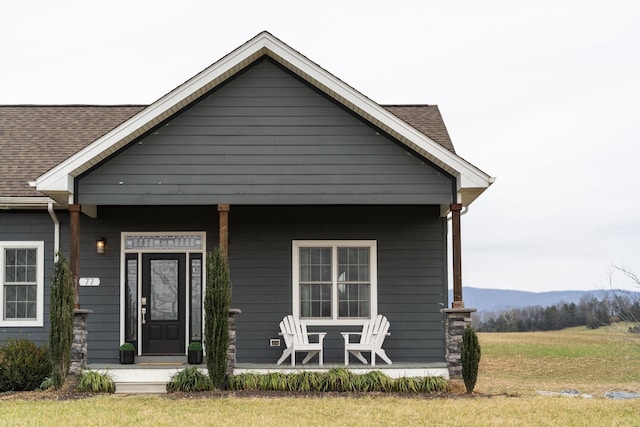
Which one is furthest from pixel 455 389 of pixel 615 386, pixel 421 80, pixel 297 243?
pixel 421 80

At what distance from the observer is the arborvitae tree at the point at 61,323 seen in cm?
1219

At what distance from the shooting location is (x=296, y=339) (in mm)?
13797

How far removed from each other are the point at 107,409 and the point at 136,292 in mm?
3985

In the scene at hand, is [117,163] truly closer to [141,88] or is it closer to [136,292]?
[136,292]

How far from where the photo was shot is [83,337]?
12672 millimetres

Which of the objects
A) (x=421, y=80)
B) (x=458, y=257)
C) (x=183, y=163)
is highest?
(x=421, y=80)

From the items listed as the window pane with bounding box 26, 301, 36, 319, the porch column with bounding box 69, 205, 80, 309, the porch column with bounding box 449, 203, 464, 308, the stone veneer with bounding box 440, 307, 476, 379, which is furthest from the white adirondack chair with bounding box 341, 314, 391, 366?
the window pane with bounding box 26, 301, 36, 319

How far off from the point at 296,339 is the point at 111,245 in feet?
12.2

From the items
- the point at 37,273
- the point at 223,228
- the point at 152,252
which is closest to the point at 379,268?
the point at 223,228

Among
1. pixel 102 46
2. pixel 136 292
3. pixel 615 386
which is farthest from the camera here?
pixel 102 46

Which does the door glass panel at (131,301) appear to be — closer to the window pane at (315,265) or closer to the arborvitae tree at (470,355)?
the window pane at (315,265)

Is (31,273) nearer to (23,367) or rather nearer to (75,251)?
(23,367)

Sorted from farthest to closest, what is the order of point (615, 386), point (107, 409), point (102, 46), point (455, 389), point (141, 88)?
1. point (141, 88)
2. point (102, 46)
3. point (615, 386)
4. point (455, 389)
5. point (107, 409)

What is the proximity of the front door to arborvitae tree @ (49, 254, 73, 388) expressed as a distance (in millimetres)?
2434
